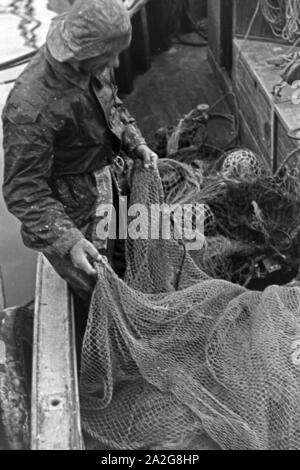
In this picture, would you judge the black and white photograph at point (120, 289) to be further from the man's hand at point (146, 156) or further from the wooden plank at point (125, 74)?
the wooden plank at point (125, 74)

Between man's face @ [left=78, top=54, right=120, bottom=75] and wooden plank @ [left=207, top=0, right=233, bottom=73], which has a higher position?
man's face @ [left=78, top=54, right=120, bottom=75]

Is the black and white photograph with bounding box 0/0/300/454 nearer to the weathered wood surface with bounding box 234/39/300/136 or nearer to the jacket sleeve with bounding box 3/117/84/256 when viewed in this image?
the jacket sleeve with bounding box 3/117/84/256

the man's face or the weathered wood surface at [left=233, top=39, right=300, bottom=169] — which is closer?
the man's face

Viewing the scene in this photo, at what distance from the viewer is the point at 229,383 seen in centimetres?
286

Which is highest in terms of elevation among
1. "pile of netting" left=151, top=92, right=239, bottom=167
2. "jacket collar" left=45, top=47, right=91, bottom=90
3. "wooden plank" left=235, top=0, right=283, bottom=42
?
"jacket collar" left=45, top=47, right=91, bottom=90

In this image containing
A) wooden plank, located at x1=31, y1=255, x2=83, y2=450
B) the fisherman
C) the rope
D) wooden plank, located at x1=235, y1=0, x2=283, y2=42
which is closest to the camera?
wooden plank, located at x1=31, y1=255, x2=83, y2=450

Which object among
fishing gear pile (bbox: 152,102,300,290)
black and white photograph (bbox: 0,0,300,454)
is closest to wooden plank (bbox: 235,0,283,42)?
fishing gear pile (bbox: 152,102,300,290)

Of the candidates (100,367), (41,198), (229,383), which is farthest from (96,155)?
(229,383)

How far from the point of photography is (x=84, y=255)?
2799 mm

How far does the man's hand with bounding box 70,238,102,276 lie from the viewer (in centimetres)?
279

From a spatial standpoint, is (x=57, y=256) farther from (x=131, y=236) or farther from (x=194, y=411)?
(x=194, y=411)

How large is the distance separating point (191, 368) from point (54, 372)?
0.62m

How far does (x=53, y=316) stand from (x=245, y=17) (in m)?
3.80

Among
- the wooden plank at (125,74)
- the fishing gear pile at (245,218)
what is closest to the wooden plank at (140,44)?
the wooden plank at (125,74)
